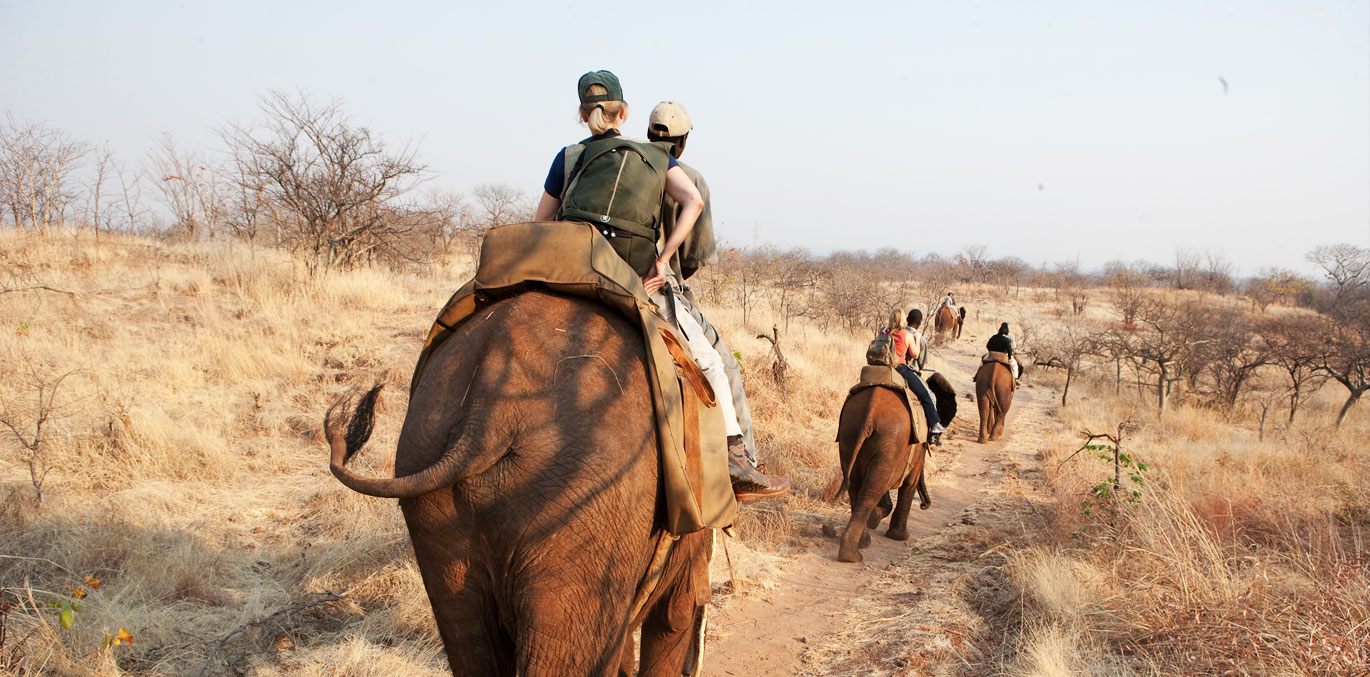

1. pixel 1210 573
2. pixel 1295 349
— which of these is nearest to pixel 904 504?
pixel 1210 573

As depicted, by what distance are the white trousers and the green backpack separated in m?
0.27

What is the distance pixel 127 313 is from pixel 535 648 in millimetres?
11586

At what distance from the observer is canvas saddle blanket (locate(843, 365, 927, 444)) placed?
753 cm

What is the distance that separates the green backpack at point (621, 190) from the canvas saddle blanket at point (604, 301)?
418 mm

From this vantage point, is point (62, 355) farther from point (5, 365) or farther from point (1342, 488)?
point (1342, 488)

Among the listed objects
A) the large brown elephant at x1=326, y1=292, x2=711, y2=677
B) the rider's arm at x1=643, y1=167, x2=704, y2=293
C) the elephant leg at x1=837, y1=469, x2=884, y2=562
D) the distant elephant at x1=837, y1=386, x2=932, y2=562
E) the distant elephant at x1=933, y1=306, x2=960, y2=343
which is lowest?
the elephant leg at x1=837, y1=469, x2=884, y2=562

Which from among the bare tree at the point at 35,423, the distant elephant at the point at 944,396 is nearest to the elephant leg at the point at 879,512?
the distant elephant at the point at 944,396

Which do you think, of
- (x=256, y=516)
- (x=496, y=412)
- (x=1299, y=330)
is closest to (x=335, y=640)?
(x=256, y=516)

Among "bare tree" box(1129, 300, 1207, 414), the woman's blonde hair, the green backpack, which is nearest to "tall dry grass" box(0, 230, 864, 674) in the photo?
the green backpack

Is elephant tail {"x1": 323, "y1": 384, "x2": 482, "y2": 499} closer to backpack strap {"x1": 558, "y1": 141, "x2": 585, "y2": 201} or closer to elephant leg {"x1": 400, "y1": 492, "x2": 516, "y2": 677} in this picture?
elephant leg {"x1": 400, "y1": 492, "x2": 516, "y2": 677}

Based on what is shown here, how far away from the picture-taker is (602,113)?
3193 millimetres

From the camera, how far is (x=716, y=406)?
105 inches

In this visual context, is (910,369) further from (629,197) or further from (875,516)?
(629,197)

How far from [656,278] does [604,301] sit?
68 cm
